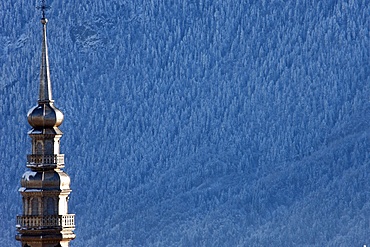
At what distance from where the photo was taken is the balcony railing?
3953 centimetres

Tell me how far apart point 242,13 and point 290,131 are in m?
9.94

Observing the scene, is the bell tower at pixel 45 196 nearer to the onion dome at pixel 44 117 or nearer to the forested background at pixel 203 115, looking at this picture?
the onion dome at pixel 44 117

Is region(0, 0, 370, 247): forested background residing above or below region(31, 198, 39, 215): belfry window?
above

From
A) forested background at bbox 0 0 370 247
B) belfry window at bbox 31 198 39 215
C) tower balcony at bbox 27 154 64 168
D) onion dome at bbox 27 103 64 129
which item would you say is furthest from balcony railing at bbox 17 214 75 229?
forested background at bbox 0 0 370 247

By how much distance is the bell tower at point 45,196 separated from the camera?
39.6 metres

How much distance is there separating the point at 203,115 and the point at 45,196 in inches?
4339

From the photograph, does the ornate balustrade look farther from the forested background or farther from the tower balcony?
the forested background

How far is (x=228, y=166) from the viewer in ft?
478

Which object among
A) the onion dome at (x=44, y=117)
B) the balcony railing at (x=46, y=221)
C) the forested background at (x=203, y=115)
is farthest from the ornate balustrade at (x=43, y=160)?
the forested background at (x=203, y=115)

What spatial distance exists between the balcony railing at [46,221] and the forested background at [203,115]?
9653 cm

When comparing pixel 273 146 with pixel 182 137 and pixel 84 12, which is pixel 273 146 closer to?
pixel 182 137

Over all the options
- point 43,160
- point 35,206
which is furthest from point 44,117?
point 35,206

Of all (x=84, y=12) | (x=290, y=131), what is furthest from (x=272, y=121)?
(x=84, y=12)

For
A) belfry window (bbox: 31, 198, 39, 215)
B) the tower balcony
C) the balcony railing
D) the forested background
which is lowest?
the balcony railing
